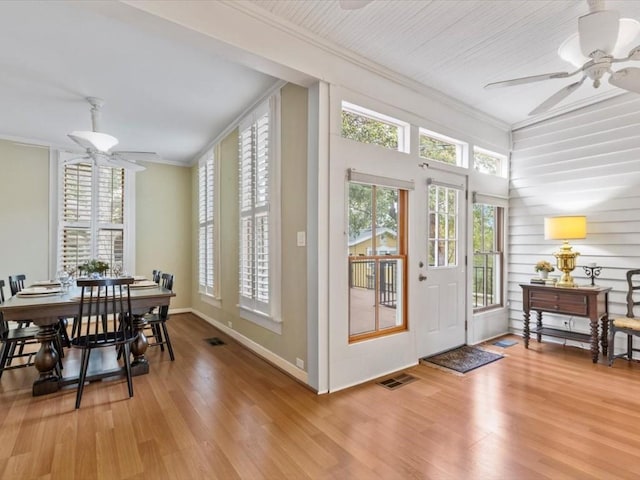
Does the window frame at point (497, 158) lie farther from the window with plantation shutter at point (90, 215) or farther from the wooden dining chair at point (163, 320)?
the window with plantation shutter at point (90, 215)

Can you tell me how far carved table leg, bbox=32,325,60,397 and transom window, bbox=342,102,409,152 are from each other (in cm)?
316

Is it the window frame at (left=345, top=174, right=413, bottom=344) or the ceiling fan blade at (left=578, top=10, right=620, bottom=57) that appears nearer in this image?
the ceiling fan blade at (left=578, top=10, right=620, bottom=57)

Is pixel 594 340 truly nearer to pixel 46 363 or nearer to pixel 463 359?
pixel 463 359

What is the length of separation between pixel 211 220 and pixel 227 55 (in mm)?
3300

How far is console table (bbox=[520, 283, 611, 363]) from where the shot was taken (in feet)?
12.1

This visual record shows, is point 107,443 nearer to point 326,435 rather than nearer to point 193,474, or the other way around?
point 193,474

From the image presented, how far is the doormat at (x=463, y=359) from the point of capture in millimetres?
3516

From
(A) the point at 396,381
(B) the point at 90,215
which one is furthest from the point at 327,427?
(B) the point at 90,215

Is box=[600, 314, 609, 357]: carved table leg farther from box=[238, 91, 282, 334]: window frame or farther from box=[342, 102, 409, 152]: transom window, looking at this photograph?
box=[238, 91, 282, 334]: window frame

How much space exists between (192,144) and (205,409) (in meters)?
4.30

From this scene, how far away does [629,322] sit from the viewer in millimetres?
3416

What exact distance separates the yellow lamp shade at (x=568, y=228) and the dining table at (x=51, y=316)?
14.3 ft

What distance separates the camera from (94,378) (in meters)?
3.05

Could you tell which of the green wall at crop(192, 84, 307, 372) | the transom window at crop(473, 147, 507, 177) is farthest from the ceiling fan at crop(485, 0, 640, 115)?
the transom window at crop(473, 147, 507, 177)
